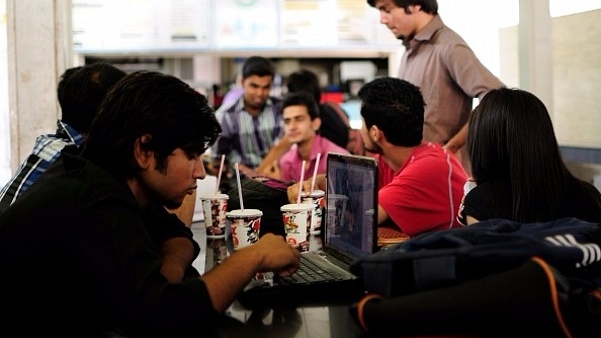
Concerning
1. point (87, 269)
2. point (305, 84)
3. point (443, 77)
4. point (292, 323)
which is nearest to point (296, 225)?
point (292, 323)

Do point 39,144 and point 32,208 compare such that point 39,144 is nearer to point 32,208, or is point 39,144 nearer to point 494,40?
point 32,208

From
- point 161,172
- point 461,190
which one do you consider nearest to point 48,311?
point 161,172

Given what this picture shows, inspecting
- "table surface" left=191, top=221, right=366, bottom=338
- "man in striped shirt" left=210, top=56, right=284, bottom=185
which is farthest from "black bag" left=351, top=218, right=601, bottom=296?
"man in striped shirt" left=210, top=56, right=284, bottom=185

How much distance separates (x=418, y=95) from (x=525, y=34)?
1.20m

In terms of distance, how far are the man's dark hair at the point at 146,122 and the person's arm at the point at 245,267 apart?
23cm

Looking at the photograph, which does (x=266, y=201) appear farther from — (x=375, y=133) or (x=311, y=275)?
(x=311, y=275)

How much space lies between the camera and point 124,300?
134cm

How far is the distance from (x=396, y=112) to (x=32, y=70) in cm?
190

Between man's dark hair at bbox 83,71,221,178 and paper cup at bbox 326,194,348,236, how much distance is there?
0.56m

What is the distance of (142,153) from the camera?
155 cm

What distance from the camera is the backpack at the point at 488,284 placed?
102 centimetres

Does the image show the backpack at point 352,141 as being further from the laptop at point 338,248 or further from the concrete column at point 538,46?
the laptop at point 338,248

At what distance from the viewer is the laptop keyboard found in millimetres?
1727

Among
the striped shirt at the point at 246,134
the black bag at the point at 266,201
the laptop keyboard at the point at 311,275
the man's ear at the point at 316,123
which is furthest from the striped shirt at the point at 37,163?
the striped shirt at the point at 246,134
